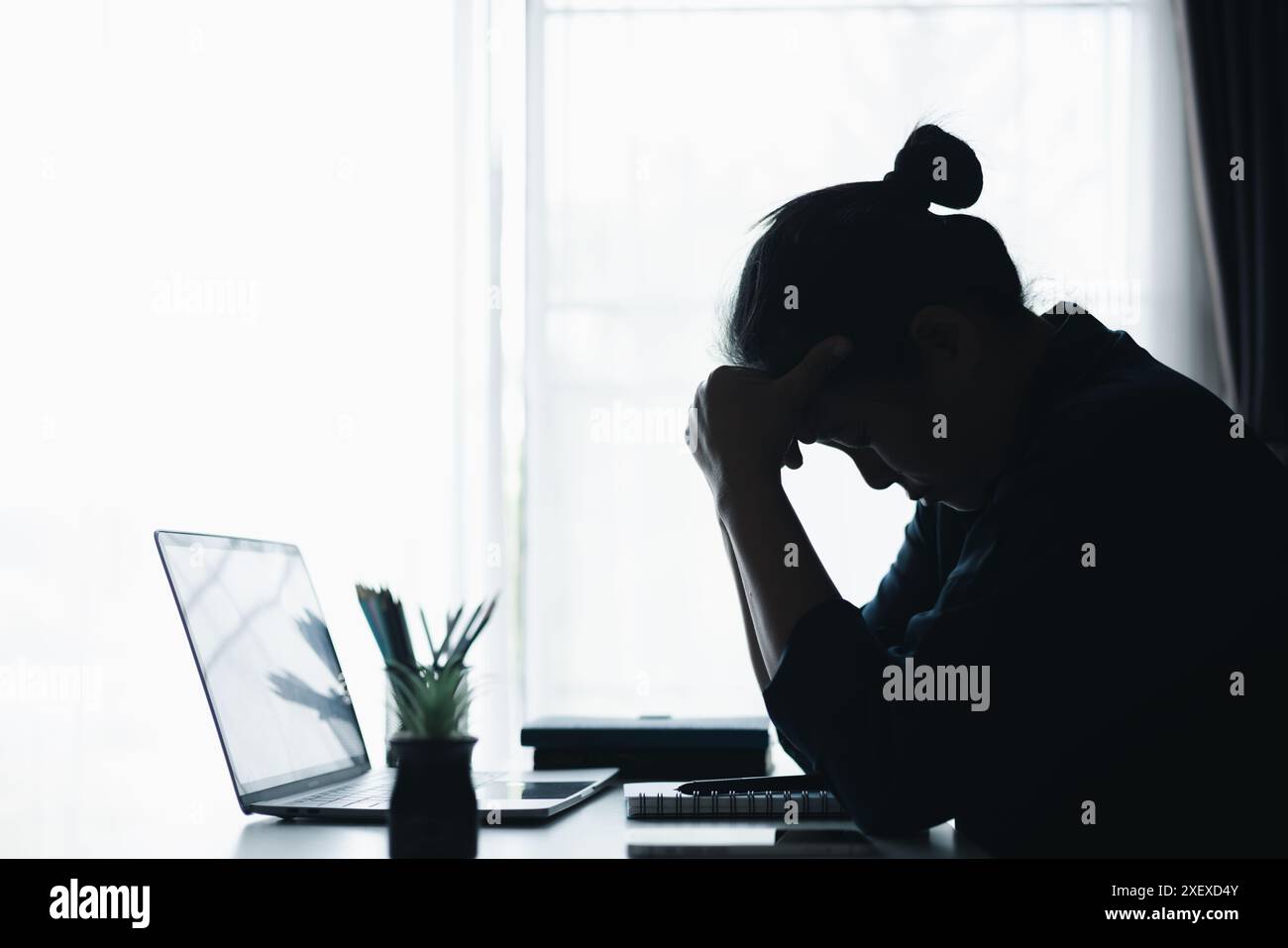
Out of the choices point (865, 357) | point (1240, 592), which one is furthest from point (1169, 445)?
point (865, 357)

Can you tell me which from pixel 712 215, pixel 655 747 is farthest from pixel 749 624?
pixel 712 215

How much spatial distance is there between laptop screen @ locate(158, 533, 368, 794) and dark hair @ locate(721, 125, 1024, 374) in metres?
0.56

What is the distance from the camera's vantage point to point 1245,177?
2627 millimetres

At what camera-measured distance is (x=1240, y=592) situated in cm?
88

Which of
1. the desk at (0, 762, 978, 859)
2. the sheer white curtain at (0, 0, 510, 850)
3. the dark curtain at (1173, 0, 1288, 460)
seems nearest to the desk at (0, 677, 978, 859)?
the sheer white curtain at (0, 0, 510, 850)

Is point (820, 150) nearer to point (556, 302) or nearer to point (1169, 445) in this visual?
point (556, 302)

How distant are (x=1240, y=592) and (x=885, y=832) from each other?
1.09 feet

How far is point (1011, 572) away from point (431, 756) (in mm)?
445

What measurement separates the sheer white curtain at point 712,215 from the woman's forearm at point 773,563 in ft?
5.52

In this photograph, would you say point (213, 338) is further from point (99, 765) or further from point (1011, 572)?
Result: point (1011, 572)

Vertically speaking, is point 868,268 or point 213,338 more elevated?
point 213,338

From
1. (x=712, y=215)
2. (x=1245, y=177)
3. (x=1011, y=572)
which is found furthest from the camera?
(x=712, y=215)

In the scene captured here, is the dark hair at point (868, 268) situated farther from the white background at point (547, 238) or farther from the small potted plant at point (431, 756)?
the white background at point (547, 238)

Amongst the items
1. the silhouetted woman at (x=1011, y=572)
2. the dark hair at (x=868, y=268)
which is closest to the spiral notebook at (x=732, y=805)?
the silhouetted woman at (x=1011, y=572)
